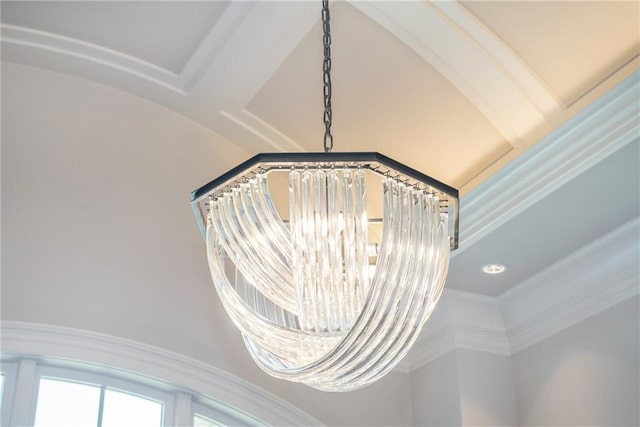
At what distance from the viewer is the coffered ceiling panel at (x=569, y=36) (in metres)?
3.10

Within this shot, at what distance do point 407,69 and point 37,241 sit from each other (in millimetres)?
1654

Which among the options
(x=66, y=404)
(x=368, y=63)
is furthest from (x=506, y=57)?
(x=66, y=404)

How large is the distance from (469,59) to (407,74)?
0.28 metres

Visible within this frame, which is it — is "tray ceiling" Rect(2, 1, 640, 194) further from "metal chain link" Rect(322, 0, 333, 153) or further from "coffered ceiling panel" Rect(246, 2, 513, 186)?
"metal chain link" Rect(322, 0, 333, 153)

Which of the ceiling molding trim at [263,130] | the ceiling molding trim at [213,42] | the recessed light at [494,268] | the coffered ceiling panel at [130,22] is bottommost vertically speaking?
the recessed light at [494,268]

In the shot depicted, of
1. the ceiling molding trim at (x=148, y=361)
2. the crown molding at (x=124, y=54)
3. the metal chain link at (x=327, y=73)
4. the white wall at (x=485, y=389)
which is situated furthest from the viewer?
the white wall at (x=485, y=389)

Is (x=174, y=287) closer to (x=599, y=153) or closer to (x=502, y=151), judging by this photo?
(x=502, y=151)

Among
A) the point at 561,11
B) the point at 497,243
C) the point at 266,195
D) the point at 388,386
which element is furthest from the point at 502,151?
the point at 266,195

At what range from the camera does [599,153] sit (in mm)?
2961

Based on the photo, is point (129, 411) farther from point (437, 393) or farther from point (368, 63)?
point (368, 63)

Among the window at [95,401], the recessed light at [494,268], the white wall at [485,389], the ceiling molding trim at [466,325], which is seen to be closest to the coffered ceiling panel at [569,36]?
the recessed light at [494,268]

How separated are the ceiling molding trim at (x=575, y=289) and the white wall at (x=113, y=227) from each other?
74 cm

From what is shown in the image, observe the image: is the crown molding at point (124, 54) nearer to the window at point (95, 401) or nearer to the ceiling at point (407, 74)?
the ceiling at point (407, 74)

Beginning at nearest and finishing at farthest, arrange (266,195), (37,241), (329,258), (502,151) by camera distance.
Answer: (329,258) < (266,195) < (37,241) < (502,151)
